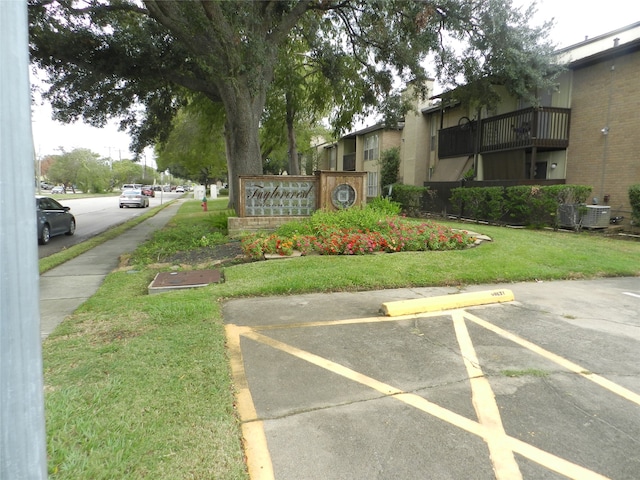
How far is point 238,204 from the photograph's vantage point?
36.7 ft

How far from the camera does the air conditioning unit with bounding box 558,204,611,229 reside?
11.9 m

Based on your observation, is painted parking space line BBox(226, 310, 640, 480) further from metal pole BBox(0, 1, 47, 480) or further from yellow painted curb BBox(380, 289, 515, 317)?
metal pole BBox(0, 1, 47, 480)

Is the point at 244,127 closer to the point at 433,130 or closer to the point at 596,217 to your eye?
the point at 596,217

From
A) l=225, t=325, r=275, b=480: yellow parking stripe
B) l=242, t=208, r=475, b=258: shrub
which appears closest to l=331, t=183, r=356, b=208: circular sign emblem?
l=242, t=208, r=475, b=258: shrub

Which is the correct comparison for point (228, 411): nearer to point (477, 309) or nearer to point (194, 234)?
point (477, 309)

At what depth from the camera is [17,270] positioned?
4.33 ft

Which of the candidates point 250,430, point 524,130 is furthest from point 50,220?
point 524,130

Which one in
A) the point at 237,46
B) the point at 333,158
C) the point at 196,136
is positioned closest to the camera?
the point at 237,46

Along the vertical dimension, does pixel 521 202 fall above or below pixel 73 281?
above

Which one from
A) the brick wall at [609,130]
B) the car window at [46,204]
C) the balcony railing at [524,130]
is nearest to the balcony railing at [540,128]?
the balcony railing at [524,130]

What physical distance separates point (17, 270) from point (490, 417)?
2.83 metres

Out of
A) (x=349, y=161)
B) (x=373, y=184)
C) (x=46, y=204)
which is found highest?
(x=349, y=161)

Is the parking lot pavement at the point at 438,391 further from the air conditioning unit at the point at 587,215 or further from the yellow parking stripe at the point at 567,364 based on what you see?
the air conditioning unit at the point at 587,215

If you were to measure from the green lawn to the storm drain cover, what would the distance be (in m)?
0.24
